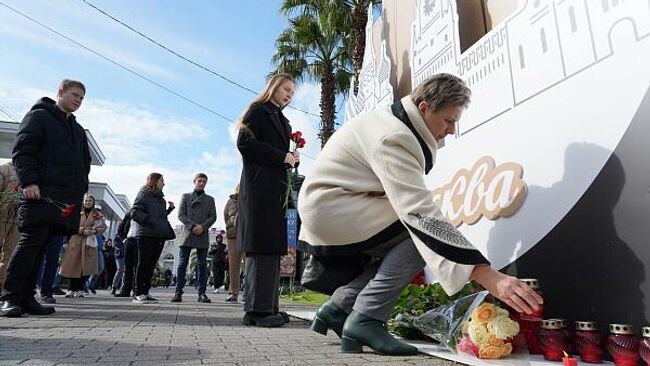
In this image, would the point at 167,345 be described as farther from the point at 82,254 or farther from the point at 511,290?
the point at 82,254

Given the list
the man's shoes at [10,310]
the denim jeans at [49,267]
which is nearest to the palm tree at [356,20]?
the denim jeans at [49,267]

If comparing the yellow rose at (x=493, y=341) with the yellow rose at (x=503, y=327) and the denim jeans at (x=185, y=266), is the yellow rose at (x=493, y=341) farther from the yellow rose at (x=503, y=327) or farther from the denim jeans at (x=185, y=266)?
the denim jeans at (x=185, y=266)

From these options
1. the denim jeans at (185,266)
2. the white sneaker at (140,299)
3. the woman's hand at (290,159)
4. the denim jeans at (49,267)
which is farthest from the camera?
the denim jeans at (185,266)

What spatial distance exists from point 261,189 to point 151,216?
340cm

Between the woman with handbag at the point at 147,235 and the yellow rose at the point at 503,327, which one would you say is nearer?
the yellow rose at the point at 503,327

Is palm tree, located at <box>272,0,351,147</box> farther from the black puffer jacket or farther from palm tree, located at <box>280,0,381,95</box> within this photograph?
the black puffer jacket

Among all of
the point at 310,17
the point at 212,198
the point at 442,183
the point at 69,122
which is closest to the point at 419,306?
the point at 442,183

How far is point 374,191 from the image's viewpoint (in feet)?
7.04

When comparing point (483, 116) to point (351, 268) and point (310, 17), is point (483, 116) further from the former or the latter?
point (310, 17)

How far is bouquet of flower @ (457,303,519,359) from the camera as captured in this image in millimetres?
1900

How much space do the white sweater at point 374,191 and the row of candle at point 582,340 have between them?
0.55 metres

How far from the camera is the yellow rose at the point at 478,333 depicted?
75.5 inches

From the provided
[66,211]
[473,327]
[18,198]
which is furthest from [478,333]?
[18,198]

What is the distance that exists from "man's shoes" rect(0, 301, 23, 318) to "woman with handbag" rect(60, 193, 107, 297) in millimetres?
3878
